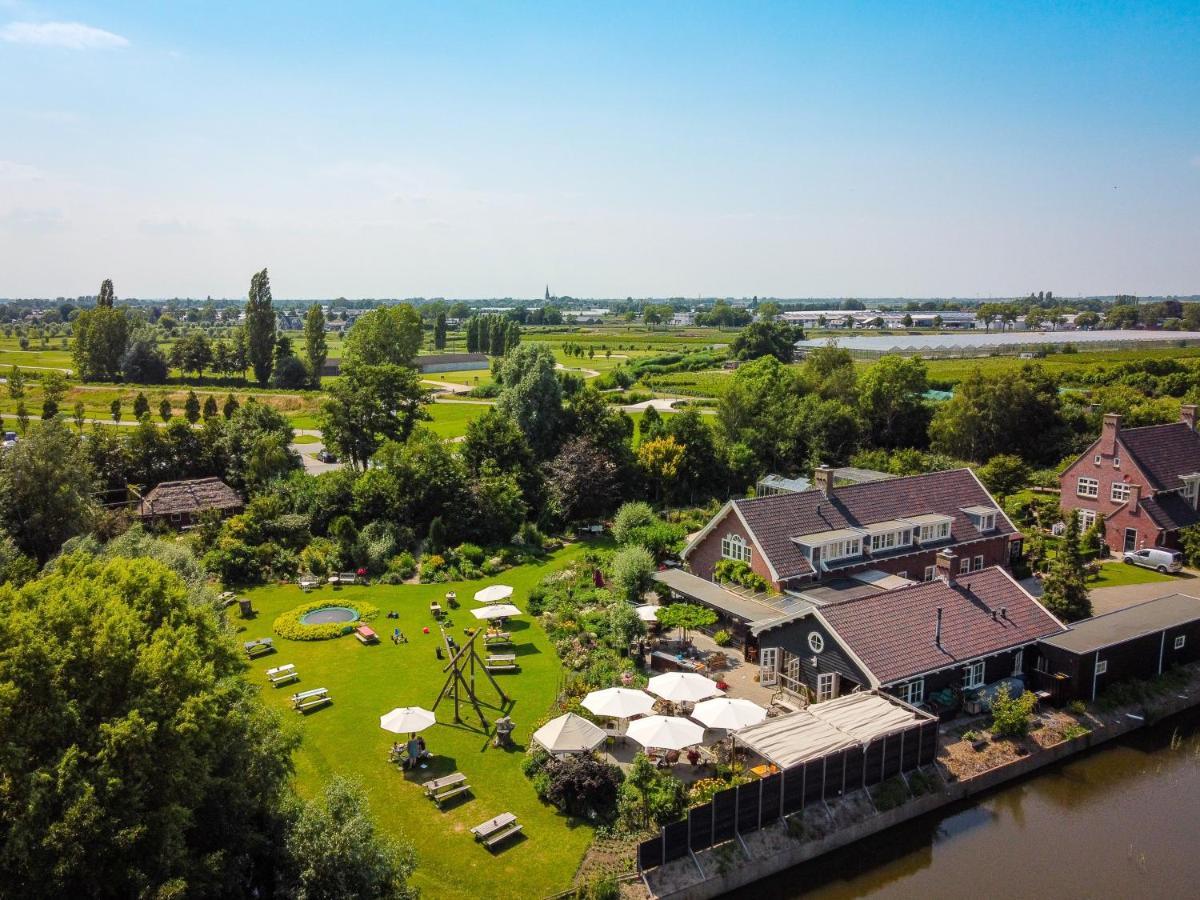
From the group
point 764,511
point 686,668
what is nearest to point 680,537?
point 764,511

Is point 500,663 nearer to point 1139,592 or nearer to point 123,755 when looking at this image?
point 123,755

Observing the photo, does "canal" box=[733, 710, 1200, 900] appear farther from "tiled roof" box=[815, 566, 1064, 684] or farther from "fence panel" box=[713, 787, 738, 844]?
"tiled roof" box=[815, 566, 1064, 684]

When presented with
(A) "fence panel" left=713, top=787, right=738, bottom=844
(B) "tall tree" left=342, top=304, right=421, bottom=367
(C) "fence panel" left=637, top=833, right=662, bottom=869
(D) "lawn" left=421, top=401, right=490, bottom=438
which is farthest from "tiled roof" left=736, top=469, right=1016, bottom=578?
(B) "tall tree" left=342, top=304, right=421, bottom=367

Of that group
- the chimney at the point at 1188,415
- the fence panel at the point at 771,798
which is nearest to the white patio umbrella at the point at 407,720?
the fence panel at the point at 771,798

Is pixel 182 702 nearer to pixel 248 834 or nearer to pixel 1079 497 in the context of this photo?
pixel 248 834

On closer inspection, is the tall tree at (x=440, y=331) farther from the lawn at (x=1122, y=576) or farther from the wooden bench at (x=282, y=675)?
the wooden bench at (x=282, y=675)

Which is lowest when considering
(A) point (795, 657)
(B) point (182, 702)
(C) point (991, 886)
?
(C) point (991, 886)
